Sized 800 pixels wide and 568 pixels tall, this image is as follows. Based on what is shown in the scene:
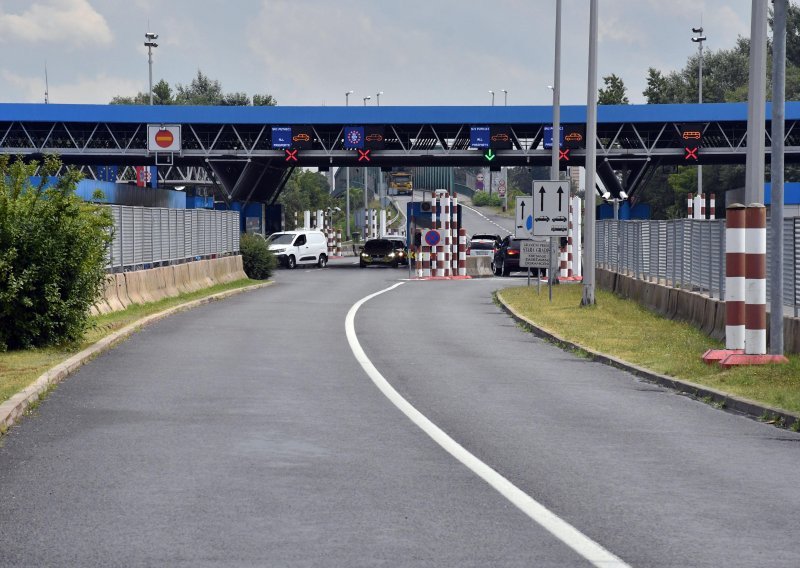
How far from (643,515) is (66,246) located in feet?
41.5

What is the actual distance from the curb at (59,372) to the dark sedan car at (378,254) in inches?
1480

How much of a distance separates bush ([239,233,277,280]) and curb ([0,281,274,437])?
18.8m

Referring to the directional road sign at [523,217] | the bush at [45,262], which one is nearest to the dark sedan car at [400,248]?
the directional road sign at [523,217]

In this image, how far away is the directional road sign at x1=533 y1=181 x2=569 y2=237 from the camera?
3328 centimetres

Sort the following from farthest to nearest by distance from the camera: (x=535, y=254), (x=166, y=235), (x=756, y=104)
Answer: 1. (x=535, y=254)
2. (x=166, y=235)
3. (x=756, y=104)

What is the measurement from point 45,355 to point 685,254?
12.3 meters

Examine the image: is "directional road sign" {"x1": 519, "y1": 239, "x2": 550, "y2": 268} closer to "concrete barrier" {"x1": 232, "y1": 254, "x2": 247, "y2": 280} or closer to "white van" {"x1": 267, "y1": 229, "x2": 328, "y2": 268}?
"concrete barrier" {"x1": 232, "y1": 254, "x2": 247, "y2": 280}

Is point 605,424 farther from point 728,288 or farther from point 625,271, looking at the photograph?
point 625,271

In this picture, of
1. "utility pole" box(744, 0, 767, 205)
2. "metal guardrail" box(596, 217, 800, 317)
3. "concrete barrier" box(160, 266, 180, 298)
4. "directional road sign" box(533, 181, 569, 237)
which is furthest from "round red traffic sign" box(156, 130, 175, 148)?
"utility pole" box(744, 0, 767, 205)

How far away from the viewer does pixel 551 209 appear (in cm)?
3350

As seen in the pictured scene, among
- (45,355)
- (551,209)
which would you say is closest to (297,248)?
(551,209)

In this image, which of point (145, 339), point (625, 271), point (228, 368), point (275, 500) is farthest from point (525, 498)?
point (625, 271)

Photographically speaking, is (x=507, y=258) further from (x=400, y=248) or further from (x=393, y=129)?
(x=393, y=129)

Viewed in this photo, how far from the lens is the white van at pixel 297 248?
63.1 meters
